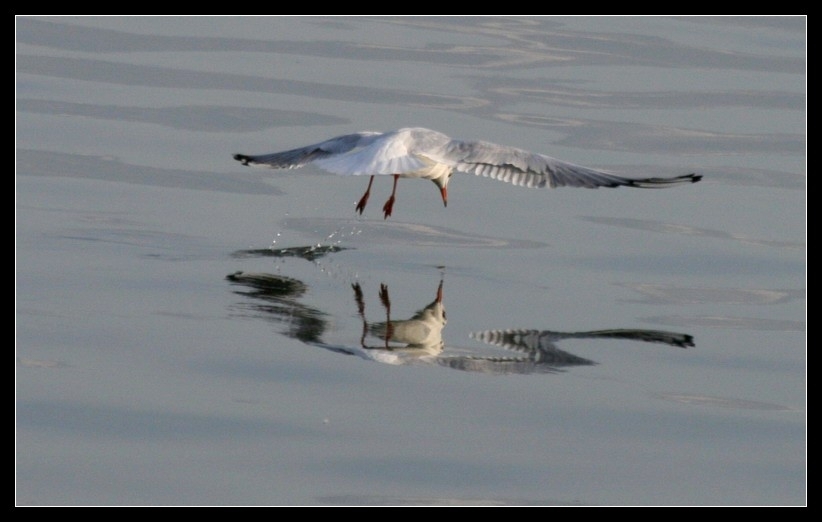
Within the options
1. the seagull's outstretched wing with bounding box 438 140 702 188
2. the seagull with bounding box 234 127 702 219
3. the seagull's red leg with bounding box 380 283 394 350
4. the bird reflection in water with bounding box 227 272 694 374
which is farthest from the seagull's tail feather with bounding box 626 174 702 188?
the seagull's red leg with bounding box 380 283 394 350

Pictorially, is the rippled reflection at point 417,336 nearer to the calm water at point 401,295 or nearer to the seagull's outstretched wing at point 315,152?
the calm water at point 401,295

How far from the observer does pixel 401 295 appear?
8.20 metres

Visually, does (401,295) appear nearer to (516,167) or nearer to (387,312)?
(387,312)

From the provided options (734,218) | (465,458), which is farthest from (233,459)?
(734,218)

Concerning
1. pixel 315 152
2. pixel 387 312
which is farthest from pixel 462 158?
pixel 387 312

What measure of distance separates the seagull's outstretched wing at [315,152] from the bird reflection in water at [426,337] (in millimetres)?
1342

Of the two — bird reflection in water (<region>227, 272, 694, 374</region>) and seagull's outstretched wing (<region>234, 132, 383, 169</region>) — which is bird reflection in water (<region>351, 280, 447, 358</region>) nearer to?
bird reflection in water (<region>227, 272, 694, 374</region>)

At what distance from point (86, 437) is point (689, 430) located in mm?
2457

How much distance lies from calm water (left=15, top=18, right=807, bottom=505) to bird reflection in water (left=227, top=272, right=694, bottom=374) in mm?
23

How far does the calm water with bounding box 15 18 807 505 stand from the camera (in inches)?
226

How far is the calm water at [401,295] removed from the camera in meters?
5.75

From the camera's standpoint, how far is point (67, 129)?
1247 centimetres

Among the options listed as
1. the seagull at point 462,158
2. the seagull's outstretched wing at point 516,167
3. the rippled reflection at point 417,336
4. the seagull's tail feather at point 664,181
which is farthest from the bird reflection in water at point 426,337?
the seagull's tail feather at point 664,181

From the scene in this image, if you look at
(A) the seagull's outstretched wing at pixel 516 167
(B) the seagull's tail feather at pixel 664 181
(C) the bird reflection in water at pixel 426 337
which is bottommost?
(C) the bird reflection in water at pixel 426 337
